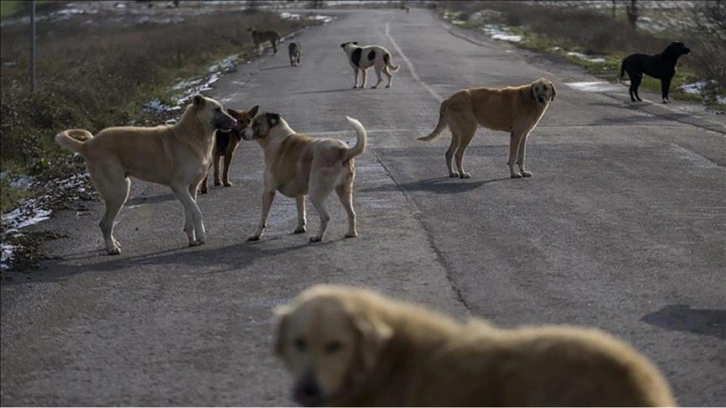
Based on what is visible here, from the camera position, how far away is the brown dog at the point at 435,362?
432 centimetres

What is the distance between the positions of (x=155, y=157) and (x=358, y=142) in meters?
1.92

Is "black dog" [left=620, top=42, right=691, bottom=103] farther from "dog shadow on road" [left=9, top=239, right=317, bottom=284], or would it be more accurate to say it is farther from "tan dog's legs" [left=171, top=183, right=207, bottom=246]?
"tan dog's legs" [left=171, top=183, right=207, bottom=246]

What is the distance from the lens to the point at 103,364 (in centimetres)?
732

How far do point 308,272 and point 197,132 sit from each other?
7.81ft

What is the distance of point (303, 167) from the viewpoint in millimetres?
11430

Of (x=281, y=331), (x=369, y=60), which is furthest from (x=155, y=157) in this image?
(x=369, y=60)

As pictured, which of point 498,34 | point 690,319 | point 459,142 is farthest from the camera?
point 498,34

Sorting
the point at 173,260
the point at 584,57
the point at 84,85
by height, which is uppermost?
the point at 173,260

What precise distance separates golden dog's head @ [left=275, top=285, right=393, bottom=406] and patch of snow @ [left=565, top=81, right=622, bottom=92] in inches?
1016

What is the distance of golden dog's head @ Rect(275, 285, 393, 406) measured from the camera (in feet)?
14.4

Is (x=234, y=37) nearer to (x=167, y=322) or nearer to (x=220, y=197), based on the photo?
(x=220, y=197)

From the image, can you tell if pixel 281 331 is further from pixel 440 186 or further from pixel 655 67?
pixel 655 67

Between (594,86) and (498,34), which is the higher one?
(594,86)

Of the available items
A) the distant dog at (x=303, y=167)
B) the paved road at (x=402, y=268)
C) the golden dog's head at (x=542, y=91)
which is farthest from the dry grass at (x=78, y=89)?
the golden dog's head at (x=542, y=91)
